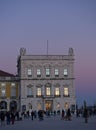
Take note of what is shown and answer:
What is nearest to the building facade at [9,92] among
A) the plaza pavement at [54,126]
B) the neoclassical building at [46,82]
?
the neoclassical building at [46,82]

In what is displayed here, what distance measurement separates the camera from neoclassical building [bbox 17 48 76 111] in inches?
3044

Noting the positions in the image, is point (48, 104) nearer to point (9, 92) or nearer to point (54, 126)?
point (9, 92)

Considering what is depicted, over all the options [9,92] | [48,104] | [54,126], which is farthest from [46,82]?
[54,126]

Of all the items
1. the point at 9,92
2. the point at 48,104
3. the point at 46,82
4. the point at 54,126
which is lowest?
the point at 54,126

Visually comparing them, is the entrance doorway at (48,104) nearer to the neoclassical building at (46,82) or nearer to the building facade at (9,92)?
the neoclassical building at (46,82)

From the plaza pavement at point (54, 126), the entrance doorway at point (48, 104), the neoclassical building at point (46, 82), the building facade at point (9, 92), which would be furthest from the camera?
the building facade at point (9, 92)

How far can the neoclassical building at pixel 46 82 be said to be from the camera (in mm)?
77312

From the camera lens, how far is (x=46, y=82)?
77.7m

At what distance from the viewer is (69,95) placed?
77688 mm

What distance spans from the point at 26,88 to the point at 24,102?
217 cm

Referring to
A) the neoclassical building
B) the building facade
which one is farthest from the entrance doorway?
the building facade

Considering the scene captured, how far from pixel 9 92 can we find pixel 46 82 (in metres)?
6.25

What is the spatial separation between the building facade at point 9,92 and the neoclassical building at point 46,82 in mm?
1806

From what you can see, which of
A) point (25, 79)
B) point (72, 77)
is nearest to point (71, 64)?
point (72, 77)
